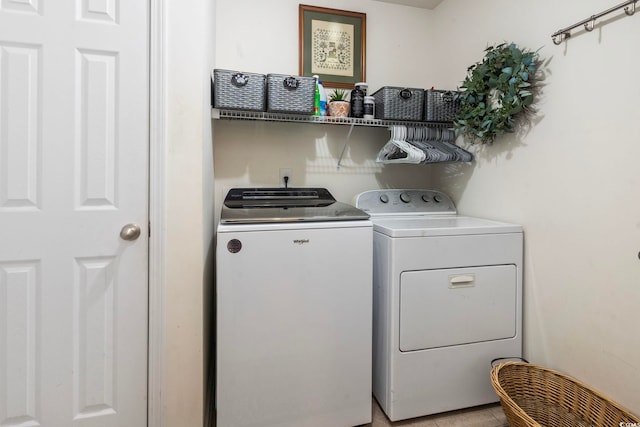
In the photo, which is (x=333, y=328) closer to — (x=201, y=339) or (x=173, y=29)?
(x=201, y=339)

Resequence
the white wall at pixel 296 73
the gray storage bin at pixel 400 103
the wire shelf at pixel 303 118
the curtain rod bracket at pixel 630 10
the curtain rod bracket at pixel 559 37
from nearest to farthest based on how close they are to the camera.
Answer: the curtain rod bracket at pixel 630 10
the curtain rod bracket at pixel 559 37
the wire shelf at pixel 303 118
the gray storage bin at pixel 400 103
the white wall at pixel 296 73

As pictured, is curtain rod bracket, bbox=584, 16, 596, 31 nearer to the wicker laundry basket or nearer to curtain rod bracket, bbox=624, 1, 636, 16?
curtain rod bracket, bbox=624, 1, 636, 16

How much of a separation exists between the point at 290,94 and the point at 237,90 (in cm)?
28

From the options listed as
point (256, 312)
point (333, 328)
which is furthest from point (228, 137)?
point (333, 328)

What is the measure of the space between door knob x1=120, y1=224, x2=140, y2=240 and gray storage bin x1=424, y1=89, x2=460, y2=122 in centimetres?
172

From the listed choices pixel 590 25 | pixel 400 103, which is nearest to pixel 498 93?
pixel 590 25

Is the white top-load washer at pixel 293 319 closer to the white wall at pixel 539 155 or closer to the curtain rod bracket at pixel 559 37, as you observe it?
the white wall at pixel 539 155

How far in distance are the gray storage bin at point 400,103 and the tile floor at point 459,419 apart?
1663 mm

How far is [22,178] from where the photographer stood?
117 cm

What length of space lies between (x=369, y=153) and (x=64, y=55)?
1.75 m

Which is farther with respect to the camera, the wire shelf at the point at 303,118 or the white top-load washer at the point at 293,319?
the wire shelf at the point at 303,118

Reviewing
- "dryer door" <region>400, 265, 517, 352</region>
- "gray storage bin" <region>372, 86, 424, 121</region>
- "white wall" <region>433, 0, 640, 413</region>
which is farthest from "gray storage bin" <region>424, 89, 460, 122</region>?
"dryer door" <region>400, 265, 517, 352</region>

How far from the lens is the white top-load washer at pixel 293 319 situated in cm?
130

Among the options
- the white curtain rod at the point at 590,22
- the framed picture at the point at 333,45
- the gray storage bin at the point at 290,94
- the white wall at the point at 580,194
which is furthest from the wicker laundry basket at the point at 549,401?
the framed picture at the point at 333,45
